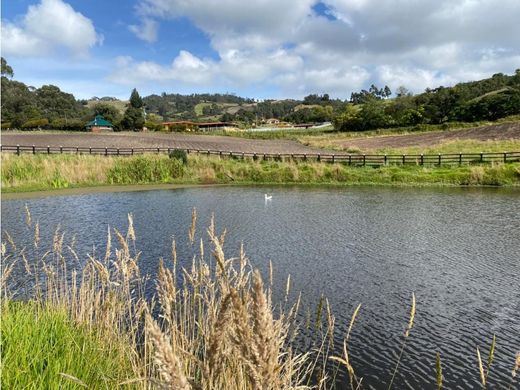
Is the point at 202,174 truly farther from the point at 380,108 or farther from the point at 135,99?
the point at 135,99

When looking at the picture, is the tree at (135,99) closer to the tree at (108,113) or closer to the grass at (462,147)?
the tree at (108,113)

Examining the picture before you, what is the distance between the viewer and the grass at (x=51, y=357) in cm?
401

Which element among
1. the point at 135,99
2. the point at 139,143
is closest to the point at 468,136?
the point at 139,143

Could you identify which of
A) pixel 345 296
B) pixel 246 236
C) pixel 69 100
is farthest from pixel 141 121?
pixel 345 296

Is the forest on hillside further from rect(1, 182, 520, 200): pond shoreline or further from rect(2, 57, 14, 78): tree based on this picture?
rect(1, 182, 520, 200): pond shoreline

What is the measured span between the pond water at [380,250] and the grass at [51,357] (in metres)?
4.40

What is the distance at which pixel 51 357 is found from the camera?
4.63 m

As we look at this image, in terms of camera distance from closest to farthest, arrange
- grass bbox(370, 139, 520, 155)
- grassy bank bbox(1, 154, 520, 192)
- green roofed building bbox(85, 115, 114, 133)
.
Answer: grassy bank bbox(1, 154, 520, 192)
grass bbox(370, 139, 520, 155)
green roofed building bbox(85, 115, 114, 133)

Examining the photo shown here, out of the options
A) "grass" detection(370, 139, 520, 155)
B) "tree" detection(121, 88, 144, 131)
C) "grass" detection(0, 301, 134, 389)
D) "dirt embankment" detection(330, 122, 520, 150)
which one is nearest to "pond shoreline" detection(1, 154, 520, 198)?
"grass" detection(370, 139, 520, 155)

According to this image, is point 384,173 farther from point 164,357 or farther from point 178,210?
point 164,357

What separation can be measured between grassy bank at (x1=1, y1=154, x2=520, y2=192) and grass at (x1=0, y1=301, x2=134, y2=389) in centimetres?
3130

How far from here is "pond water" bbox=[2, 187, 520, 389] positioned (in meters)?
8.61

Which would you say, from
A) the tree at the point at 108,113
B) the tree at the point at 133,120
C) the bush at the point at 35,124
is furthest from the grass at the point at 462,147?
the tree at the point at 108,113

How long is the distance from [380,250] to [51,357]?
13.3 meters
